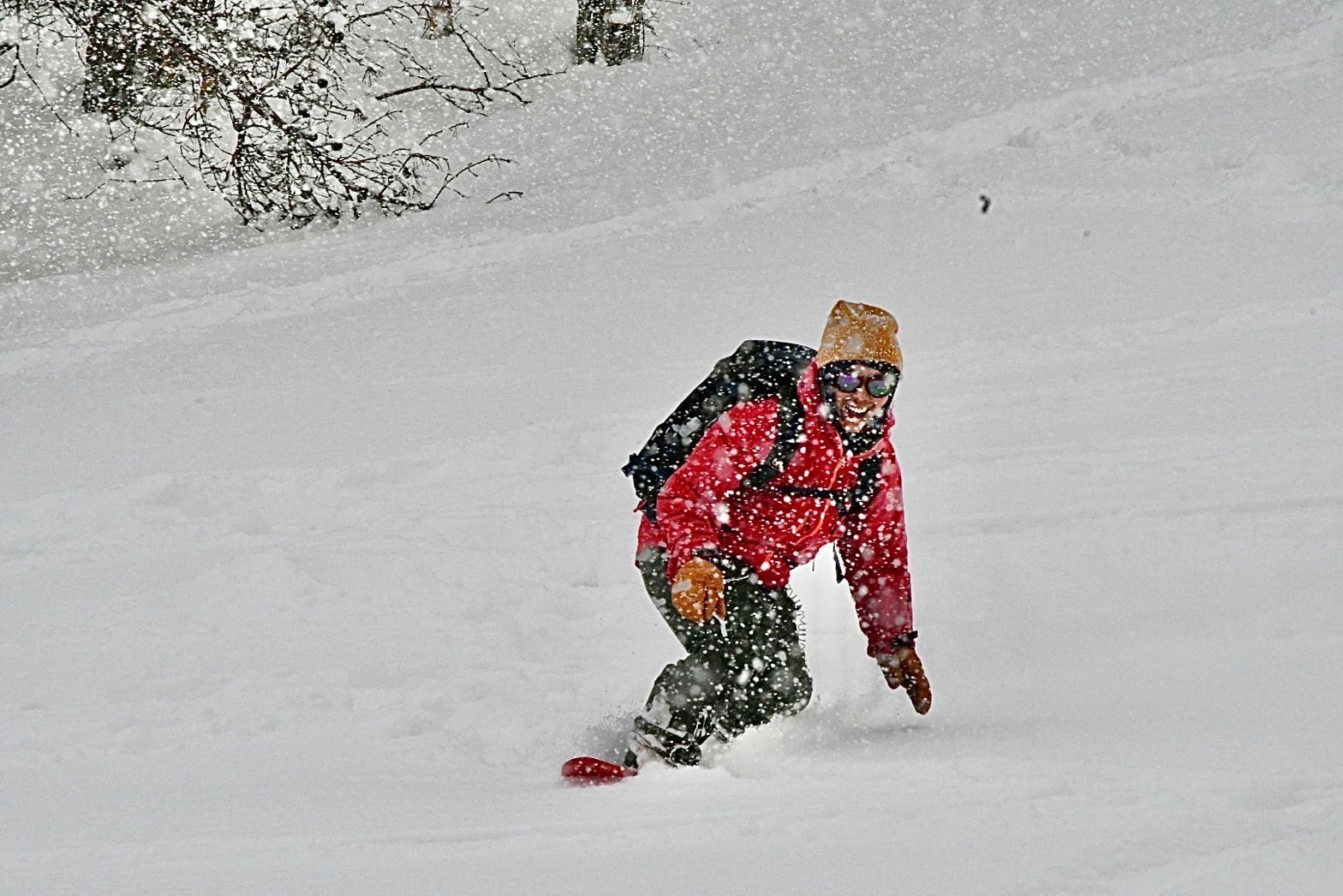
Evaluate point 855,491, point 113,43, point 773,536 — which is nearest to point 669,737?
point 773,536

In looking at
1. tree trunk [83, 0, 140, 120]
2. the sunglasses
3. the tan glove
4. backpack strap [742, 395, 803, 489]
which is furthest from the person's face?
tree trunk [83, 0, 140, 120]

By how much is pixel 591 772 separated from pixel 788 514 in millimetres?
828

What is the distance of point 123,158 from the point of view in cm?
1005

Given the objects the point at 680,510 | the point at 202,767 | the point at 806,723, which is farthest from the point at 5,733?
the point at 806,723

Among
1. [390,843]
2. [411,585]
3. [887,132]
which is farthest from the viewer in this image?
[887,132]

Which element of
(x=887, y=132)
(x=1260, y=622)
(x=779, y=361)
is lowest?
(x=1260, y=622)

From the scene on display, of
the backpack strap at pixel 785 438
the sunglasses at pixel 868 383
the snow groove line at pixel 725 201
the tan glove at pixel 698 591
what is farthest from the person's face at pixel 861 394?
the snow groove line at pixel 725 201

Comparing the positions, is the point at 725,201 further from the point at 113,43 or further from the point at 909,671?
the point at 909,671

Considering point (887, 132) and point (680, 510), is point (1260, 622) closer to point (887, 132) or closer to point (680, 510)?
point (680, 510)

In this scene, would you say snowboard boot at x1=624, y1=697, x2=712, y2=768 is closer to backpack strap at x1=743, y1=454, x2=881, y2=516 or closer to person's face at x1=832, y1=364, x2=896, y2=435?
backpack strap at x1=743, y1=454, x2=881, y2=516

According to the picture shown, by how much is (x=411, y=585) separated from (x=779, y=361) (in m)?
1.72

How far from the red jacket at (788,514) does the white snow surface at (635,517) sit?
431mm

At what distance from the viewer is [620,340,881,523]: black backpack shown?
10.8 feet

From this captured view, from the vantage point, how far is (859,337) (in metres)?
3.16
